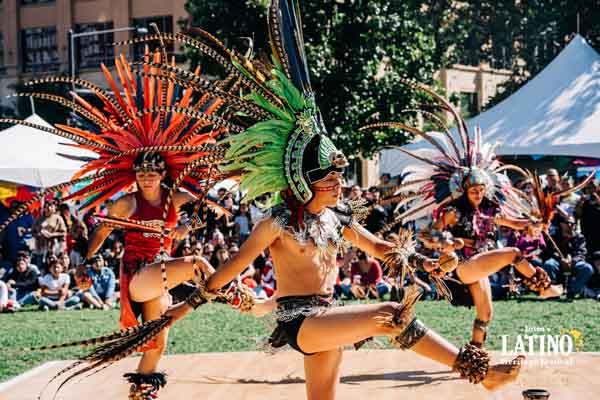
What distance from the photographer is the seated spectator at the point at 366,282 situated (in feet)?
40.7

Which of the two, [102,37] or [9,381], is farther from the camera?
[102,37]

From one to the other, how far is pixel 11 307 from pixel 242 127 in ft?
28.9

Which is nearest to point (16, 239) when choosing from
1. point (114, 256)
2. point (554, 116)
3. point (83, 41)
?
point (114, 256)

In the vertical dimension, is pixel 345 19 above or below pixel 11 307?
above

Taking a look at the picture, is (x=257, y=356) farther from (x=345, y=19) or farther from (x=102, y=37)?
(x=102, y=37)

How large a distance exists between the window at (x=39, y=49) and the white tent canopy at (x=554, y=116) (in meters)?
25.4

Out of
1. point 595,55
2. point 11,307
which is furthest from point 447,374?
point 595,55

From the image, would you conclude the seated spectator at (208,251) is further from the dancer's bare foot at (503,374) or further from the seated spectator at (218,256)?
the dancer's bare foot at (503,374)

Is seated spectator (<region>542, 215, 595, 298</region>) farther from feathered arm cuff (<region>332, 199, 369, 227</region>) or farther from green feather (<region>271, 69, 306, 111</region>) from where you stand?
green feather (<region>271, 69, 306, 111</region>)

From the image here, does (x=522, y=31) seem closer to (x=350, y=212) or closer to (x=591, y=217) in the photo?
(x=591, y=217)

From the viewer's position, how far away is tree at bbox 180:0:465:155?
19172 millimetres

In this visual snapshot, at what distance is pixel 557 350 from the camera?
7.72 metres

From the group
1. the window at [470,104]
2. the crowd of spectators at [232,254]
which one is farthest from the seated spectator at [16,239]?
the window at [470,104]

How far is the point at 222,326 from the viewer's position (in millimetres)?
10375
